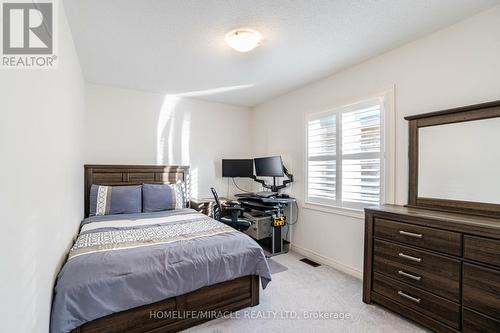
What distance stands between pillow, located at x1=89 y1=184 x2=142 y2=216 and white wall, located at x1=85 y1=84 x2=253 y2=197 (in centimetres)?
57

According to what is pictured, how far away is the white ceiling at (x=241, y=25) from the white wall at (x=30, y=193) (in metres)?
0.52

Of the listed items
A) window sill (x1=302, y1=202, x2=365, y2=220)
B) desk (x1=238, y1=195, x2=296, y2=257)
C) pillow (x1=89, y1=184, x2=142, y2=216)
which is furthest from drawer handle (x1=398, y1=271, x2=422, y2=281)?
pillow (x1=89, y1=184, x2=142, y2=216)

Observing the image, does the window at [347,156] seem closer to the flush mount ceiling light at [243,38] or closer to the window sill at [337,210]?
the window sill at [337,210]

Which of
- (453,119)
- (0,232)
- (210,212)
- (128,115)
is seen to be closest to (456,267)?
(453,119)

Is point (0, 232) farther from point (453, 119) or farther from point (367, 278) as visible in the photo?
point (453, 119)

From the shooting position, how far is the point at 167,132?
4.02 metres

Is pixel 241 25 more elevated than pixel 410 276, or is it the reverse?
pixel 241 25

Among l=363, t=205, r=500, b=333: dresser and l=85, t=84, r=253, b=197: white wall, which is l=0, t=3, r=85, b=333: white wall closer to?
l=85, t=84, r=253, b=197: white wall

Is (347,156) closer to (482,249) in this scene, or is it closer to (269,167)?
(269,167)

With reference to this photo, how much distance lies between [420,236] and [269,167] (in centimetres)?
229

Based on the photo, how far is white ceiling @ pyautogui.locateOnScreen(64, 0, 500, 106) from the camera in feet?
5.90

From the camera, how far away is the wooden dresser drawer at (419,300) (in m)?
1.67

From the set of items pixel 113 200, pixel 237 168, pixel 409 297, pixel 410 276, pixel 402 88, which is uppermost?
pixel 402 88

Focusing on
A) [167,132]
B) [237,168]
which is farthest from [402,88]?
[167,132]
